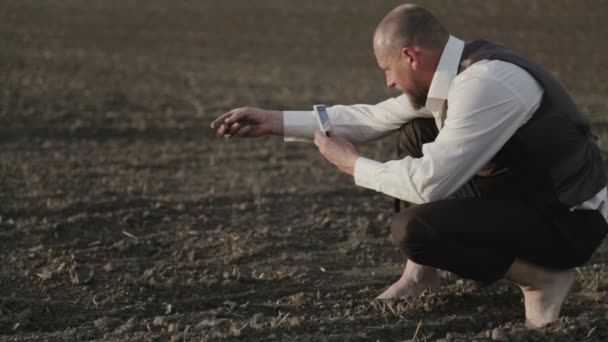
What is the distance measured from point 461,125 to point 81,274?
2.31 meters

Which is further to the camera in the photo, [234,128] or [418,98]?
[234,128]

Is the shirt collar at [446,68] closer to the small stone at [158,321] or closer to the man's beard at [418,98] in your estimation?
the man's beard at [418,98]

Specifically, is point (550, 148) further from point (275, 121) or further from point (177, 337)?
point (177, 337)

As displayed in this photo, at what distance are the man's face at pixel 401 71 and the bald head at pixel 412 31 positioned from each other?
3cm

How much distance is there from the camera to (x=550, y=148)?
391cm

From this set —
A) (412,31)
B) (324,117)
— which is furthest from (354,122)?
(412,31)

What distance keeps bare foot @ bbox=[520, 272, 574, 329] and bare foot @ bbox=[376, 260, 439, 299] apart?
604mm

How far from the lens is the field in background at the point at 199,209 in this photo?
Answer: 4.37 meters

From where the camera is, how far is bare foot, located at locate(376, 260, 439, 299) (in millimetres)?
4676

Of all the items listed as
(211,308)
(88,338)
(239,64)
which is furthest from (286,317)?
(239,64)

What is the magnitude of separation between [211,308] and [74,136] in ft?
14.7

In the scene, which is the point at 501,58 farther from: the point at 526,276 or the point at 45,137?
the point at 45,137

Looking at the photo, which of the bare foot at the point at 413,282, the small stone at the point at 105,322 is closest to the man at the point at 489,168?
the bare foot at the point at 413,282

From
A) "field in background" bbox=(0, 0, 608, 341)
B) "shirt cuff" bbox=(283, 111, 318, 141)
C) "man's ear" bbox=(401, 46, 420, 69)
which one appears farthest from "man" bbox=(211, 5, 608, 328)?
"shirt cuff" bbox=(283, 111, 318, 141)
